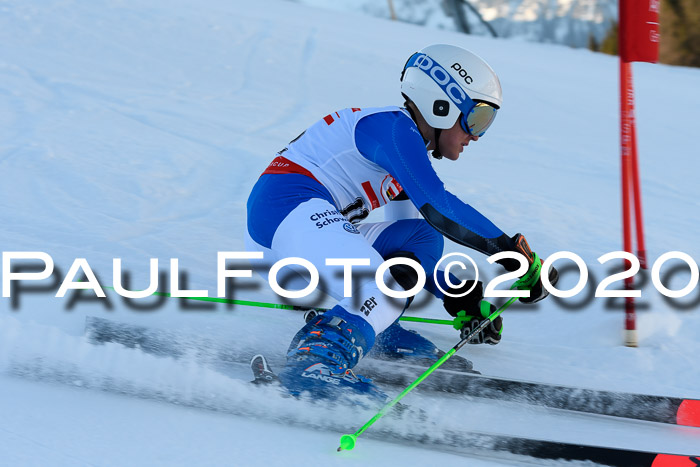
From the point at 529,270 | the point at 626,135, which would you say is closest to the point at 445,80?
the point at 529,270

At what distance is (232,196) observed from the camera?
5012 millimetres

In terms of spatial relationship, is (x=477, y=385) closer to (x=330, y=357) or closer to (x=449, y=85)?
(x=330, y=357)

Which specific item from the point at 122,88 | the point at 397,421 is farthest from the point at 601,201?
the point at 122,88

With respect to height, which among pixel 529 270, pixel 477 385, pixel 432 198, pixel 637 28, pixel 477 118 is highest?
pixel 637 28

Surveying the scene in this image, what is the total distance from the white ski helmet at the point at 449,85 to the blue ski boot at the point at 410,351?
0.84m

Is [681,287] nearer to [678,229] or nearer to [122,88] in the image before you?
[678,229]

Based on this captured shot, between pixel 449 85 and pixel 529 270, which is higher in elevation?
pixel 449 85

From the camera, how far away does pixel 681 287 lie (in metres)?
3.80

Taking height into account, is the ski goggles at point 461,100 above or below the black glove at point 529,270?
above

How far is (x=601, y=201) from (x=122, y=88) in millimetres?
4431

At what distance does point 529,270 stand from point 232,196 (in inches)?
109

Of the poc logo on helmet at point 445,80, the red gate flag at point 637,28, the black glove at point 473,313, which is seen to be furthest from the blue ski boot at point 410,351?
the red gate flag at point 637,28

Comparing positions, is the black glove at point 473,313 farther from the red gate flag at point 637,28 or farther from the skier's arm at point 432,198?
the red gate flag at point 637,28

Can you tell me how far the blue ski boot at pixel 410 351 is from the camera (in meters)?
2.90
